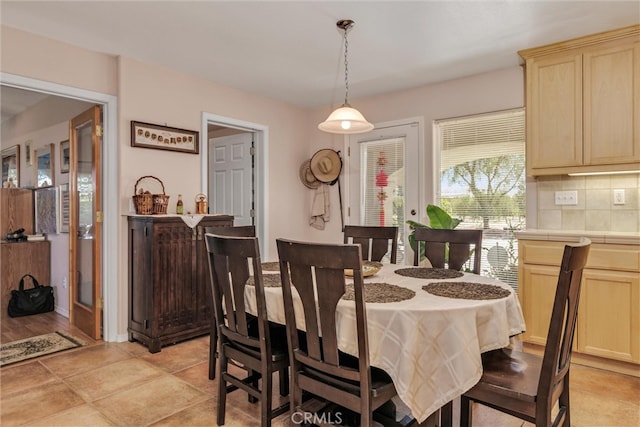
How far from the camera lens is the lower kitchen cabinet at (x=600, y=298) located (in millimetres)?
2639

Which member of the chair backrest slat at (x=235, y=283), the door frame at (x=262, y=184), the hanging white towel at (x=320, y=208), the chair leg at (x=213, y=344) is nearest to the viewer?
the chair backrest slat at (x=235, y=283)

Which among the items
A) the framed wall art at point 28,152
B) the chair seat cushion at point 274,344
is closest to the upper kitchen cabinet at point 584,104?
the chair seat cushion at point 274,344

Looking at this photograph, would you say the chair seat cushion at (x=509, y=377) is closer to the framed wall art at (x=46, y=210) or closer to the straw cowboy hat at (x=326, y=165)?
the straw cowboy hat at (x=326, y=165)

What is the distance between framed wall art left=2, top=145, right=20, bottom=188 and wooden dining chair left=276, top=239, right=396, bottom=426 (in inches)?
206

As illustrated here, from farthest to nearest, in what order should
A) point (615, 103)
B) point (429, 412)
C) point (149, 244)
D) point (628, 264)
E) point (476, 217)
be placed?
point (476, 217) → point (149, 244) → point (615, 103) → point (628, 264) → point (429, 412)

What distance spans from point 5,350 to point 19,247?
171 cm

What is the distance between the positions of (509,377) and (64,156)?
456 cm

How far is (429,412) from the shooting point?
57.6 inches

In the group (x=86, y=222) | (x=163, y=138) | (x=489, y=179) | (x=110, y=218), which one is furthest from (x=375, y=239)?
(x=86, y=222)

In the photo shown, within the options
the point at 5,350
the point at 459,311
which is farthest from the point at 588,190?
the point at 5,350

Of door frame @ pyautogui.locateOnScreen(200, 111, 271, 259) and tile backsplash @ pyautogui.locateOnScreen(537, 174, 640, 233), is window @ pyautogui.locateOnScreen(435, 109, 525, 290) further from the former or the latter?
door frame @ pyautogui.locateOnScreen(200, 111, 271, 259)

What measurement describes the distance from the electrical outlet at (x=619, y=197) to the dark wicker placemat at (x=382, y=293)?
93.1 inches

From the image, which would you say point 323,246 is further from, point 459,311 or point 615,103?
point 615,103

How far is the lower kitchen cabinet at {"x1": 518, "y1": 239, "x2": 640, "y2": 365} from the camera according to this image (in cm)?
264
